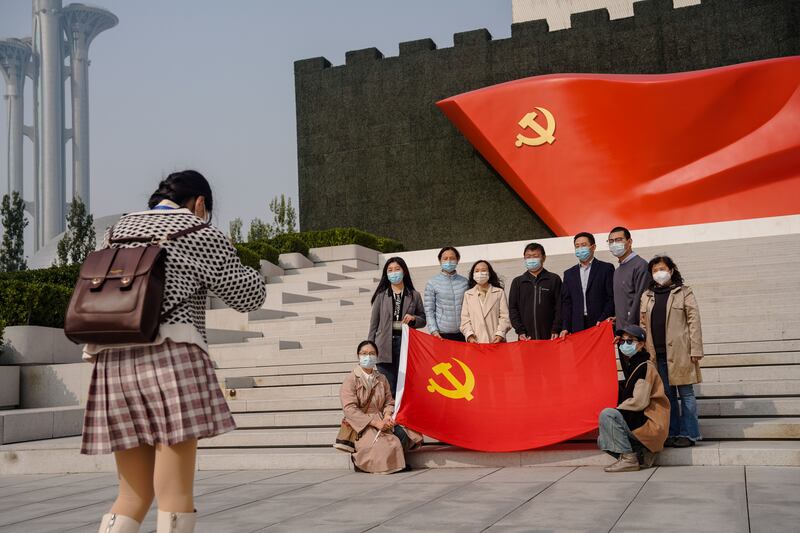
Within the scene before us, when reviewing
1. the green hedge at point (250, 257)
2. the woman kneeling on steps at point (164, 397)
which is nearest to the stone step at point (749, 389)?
the woman kneeling on steps at point (164, 397)

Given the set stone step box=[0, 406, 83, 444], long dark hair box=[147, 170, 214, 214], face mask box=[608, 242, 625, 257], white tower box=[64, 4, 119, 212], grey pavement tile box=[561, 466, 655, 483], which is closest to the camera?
long dark hair box=[147, 170, 214, 214]

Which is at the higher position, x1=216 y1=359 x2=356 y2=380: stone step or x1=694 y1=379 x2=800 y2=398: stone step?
x1=216 y1=359 x2=356 y2=380: stone step

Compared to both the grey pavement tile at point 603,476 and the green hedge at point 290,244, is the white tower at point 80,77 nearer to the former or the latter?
the green hedge at point 290,244

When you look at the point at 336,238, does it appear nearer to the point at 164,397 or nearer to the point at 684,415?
the point at 684,415

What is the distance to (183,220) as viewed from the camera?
102 inches

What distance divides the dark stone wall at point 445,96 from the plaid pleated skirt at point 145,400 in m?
17.7

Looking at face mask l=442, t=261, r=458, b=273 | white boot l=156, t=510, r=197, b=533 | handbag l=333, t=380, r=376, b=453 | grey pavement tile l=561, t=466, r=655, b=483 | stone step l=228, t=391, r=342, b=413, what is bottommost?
grey pavement tile l=561, t=466, r=655, b=483

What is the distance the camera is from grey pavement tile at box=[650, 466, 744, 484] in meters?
5.07

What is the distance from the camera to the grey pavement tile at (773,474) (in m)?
4.91

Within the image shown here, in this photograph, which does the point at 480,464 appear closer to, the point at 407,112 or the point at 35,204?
the point at 407,112

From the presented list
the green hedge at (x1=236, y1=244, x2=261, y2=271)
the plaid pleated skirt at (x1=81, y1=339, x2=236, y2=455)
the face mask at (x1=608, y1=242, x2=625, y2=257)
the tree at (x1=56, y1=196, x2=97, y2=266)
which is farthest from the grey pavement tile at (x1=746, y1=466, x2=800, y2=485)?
the tree at (x1=56, y1=196, x2=97, y2=266)

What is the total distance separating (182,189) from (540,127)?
15326 millimetres

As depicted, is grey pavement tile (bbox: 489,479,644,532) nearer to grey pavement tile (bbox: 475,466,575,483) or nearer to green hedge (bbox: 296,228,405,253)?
grey pavement tile (bbox: 475,466,575,483)

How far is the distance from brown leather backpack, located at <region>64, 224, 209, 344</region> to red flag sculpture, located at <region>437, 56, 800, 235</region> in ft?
49.9
